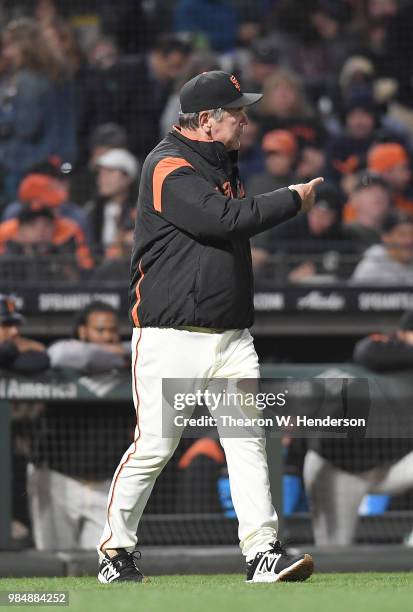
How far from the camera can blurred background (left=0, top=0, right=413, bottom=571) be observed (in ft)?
22.0

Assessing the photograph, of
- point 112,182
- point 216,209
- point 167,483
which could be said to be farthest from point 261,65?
point 216,209

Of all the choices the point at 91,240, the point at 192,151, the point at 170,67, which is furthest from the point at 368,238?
the point at 192,151

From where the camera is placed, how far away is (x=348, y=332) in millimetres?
9141

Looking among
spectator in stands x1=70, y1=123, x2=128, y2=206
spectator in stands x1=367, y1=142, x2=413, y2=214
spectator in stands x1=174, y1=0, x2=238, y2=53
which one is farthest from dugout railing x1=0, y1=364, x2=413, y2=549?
spectator in stands x1=174, y1=0, x2=238, y2=53

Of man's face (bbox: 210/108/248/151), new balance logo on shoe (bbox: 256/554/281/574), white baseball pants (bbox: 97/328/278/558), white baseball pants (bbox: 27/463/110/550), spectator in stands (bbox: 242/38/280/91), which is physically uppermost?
spectator in stands (bbox: 242/38/280/91)

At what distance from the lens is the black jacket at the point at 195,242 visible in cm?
482

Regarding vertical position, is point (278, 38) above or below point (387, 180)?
above

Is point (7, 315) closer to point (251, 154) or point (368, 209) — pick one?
point (368, 209)

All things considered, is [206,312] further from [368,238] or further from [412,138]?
[412,138]

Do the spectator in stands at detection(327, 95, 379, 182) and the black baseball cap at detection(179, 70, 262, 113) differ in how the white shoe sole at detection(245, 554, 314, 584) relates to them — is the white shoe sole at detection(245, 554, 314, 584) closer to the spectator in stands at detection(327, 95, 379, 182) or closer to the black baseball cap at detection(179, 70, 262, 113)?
the black baseball cap at detection(179, 70, 262, 113)

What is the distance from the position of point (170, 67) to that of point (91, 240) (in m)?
2.57

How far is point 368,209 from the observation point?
34.2 ft

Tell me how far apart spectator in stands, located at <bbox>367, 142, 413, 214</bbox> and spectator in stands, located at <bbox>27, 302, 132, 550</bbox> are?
4742mm

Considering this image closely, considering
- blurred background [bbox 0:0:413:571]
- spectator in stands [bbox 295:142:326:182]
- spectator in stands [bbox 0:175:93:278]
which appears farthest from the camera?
spectator in stands [bbox 295:142:326:182]
